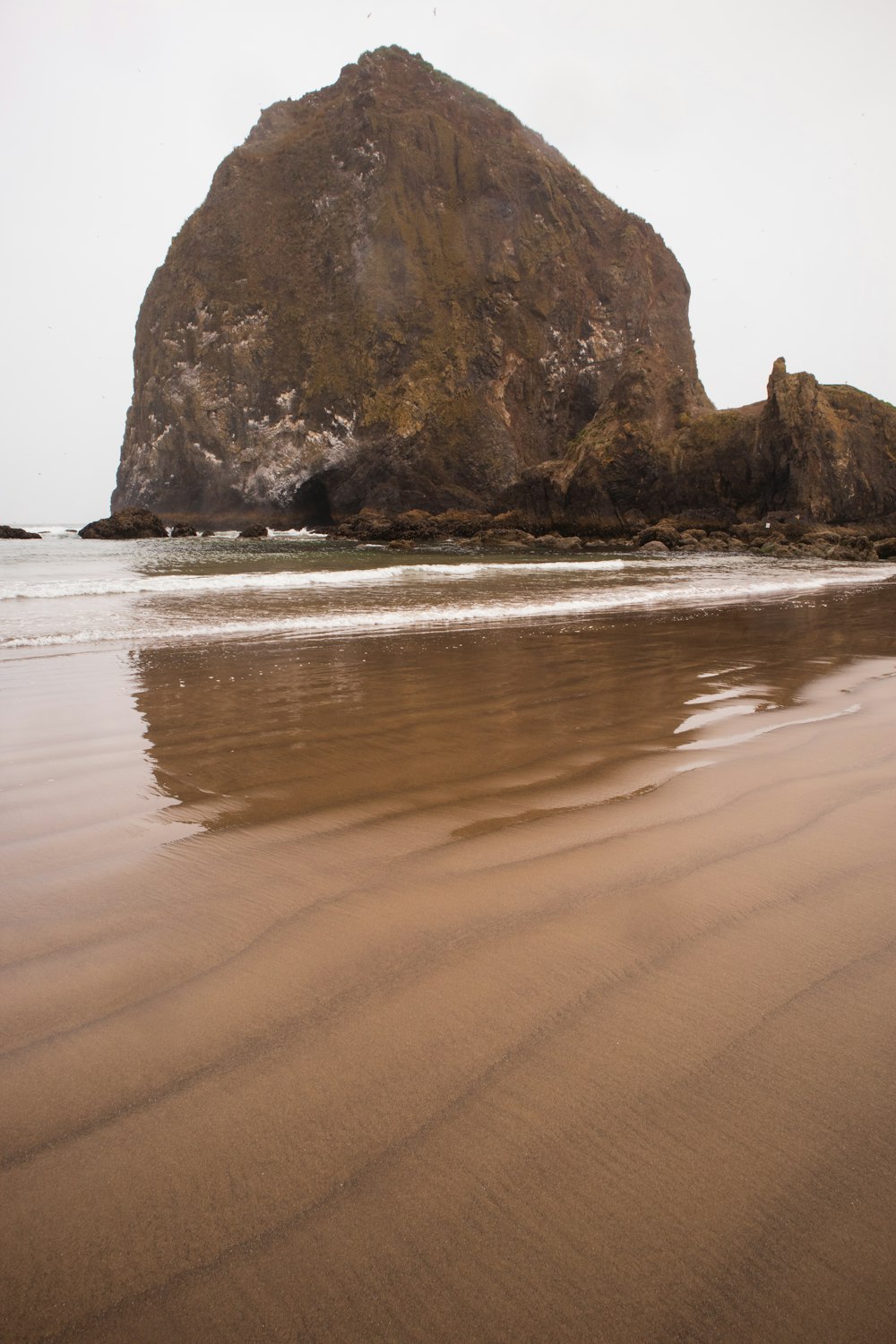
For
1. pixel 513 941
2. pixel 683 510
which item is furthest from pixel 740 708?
pixel 683 510

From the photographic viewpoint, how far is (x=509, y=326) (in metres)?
51.1

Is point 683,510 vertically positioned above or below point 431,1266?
above

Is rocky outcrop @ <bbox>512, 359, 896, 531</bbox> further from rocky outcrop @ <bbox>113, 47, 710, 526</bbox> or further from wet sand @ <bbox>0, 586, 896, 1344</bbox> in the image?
wet sand @ <bbox>0, 586, 896, 1344</bbox>

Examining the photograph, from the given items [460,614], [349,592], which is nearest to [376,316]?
[349,592]

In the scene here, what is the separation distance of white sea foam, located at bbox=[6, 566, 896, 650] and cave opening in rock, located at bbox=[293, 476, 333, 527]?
37.6 m

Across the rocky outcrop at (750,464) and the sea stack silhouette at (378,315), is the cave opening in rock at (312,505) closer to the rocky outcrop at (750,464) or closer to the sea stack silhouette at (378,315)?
the sea stack silhouette at (378,315)

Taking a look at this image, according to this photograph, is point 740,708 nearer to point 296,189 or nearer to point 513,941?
point 513,941

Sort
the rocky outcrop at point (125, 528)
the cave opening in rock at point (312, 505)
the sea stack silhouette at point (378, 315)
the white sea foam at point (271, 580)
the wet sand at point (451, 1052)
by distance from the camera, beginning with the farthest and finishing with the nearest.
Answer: the cave opening in rock at point (312, 505), the sea stack silhouette at point (378, 315), the rocky outcrop at point (125, 528), the white sea foam at point (271, 580), the wet sand at point (451, 1052)

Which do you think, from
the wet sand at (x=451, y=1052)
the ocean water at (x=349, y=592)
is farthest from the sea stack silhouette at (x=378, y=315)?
the wet sand at (x=451, y=1052)

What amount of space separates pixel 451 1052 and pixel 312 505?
1926 inches

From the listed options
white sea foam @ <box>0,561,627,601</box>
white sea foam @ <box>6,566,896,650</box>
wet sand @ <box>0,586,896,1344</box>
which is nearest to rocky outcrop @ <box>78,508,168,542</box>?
white sea foam @ <box>0,561,627,601</box>

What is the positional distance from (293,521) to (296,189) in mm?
24585

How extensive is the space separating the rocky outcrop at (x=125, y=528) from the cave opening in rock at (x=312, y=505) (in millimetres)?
10634

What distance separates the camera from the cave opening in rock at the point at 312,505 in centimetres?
4703
